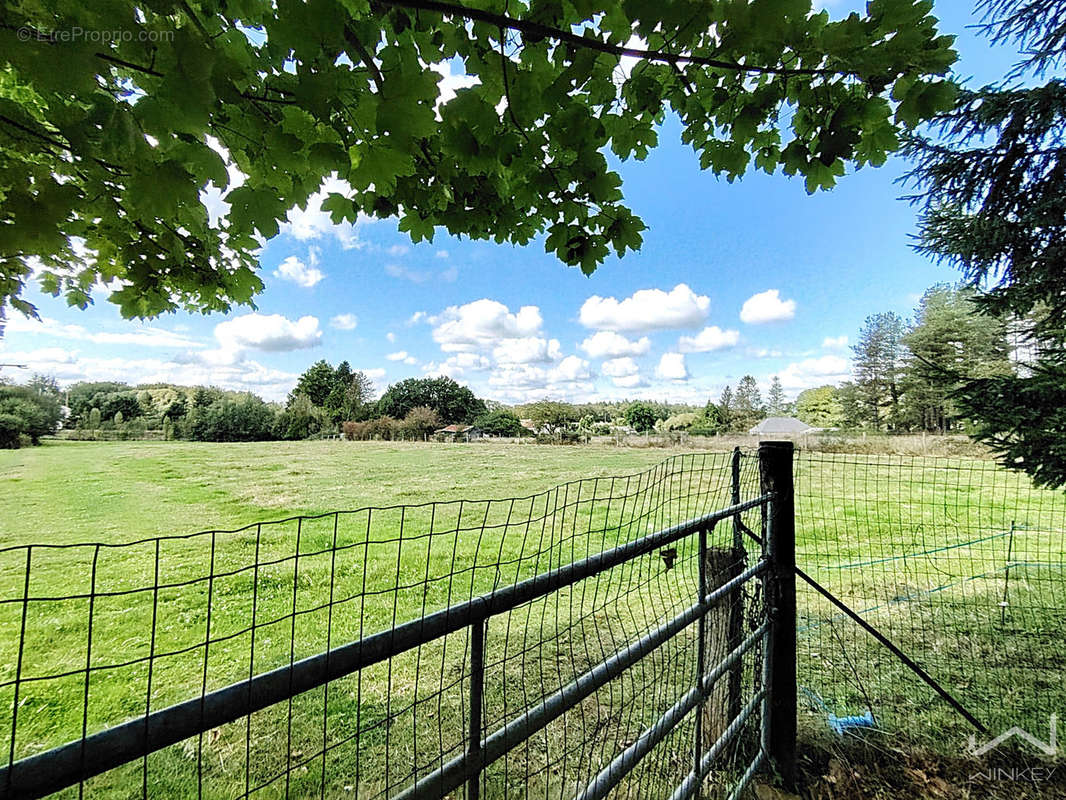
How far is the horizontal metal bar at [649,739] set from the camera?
3.66 feet

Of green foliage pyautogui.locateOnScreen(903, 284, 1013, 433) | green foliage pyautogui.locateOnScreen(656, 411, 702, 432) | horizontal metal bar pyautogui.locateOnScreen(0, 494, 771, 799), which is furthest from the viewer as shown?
green foliage pyautogui.locateOnScreen(656, 411, 702, 432)

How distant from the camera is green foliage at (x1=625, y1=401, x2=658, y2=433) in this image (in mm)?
38281

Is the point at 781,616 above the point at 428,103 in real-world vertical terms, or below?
below

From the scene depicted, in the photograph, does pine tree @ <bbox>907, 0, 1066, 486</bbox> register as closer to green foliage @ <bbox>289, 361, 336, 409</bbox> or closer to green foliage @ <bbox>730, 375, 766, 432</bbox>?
green foliage @ <bbox>730, 375, 766, 432</bbox>

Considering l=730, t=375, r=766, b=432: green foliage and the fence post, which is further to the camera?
l=730, t=375, r=766, b=432: green foliage

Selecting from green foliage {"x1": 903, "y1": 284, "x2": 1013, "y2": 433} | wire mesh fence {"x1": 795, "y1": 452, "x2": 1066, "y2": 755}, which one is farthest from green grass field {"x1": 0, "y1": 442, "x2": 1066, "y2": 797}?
green foliage {"x1": 903, "y1": 284, "x2": 1013, "y2": 433}

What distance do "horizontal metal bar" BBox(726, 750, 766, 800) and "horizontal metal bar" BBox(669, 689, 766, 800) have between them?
15 cm

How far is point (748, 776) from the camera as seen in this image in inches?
67.6

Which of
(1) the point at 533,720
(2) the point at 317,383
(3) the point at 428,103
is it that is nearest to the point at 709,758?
(1) the point at 533,720

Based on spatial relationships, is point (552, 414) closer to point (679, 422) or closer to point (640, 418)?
point (640, 418)

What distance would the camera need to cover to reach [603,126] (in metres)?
1.35

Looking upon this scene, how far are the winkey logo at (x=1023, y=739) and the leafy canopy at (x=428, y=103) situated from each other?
2.67 metres

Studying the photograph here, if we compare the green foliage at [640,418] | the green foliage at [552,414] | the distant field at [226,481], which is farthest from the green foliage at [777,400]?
the distant field at [226,481]

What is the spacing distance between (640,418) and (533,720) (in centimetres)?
4001
